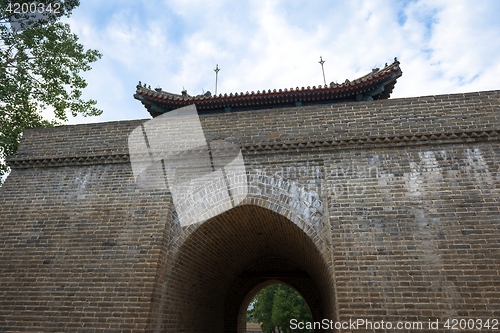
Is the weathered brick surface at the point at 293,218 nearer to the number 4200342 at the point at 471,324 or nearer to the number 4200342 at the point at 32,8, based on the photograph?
the number 4200342 at the point at 471,324

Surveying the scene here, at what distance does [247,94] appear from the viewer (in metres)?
7.94

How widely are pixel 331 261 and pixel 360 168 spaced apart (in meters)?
1.68

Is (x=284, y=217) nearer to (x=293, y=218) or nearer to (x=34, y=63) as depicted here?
(x=293, y=218)

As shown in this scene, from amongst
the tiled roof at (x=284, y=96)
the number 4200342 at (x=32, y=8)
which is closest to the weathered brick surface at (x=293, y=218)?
the tiled roof at (x=284, y=96)

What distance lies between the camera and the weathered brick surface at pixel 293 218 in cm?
463

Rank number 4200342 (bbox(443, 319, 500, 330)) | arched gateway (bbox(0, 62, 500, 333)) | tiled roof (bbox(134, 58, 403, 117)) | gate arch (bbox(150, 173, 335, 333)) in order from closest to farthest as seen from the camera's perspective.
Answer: number 4200342 (bbox(443, 319, 500, 330)) < arched gateway (bbox(0, 62, 500, 333)) < gate arch (bbox(150, 173, 335, 333)) < tiled roof (bbox(134, 58, 403, 117))

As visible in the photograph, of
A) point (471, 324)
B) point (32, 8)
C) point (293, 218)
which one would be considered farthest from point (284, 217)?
point (32, 8)

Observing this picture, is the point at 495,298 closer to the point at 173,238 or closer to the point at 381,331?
the point at 381,331

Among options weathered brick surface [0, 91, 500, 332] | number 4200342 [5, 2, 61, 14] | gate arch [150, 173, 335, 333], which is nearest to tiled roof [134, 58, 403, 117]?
weathered brick surface [0, 91, 500, 332]

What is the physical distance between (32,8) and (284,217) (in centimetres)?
844

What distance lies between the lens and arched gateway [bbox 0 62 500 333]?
4.62m

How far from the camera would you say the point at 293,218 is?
17.8ft

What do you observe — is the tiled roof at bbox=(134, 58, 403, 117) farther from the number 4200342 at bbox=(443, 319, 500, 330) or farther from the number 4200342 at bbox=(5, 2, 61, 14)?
the number 4200342 at bbox=(443, 319, 500, 330)

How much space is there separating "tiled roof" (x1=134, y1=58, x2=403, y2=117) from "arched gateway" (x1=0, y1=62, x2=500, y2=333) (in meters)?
0.40
